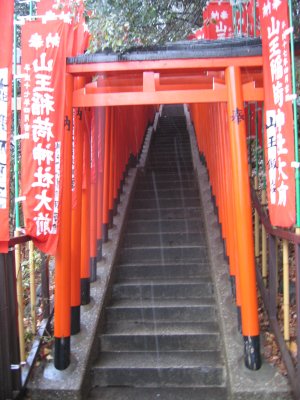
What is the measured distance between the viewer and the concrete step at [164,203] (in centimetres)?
827

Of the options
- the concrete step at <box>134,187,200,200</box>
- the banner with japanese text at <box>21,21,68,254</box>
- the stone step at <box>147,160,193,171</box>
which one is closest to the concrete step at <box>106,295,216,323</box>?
the banner with japanese text at <box>21,21,68,254</box>

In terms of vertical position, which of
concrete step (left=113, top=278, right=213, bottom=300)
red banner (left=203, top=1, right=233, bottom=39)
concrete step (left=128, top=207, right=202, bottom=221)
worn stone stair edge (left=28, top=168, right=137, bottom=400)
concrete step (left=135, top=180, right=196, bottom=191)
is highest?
red banner (left=203, top=1, right=233, bottom=39)

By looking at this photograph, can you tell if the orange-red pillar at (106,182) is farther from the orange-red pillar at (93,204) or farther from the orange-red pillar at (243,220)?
the orange-red pillar at (243,220)

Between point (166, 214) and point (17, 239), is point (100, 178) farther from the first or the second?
point (17, 239)

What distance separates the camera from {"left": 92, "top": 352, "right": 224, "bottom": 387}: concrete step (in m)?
4.90

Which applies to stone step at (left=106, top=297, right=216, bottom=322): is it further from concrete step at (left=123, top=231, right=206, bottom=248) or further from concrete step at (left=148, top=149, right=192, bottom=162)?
concrete step at (left=148, top=149, right=192, bottom=162)

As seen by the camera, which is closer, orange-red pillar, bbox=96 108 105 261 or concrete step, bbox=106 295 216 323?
concrete step, bbox=106 295 216 323

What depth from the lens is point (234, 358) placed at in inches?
186

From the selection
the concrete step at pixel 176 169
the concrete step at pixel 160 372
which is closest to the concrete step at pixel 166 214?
the concrete step at pixel 176 169

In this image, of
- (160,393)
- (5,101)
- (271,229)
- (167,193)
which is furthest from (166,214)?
(5,101)

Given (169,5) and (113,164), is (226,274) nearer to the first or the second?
(113,164)

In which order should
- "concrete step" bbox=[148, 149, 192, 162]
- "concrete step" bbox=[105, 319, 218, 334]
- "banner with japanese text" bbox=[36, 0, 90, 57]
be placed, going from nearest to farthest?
"banner with japanese text" bbox=[36, 0, 90, 57], "concrete step" bbox=[105, 319, 218, 334], "concrete step" bbox=[148, 149, 192, 162]

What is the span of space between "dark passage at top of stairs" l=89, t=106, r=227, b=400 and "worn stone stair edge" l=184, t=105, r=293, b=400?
240mm

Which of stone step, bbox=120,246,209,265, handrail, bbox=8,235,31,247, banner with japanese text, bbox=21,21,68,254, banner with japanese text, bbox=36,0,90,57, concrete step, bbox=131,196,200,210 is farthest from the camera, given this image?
concrete step, bbox=131,196,200,210
